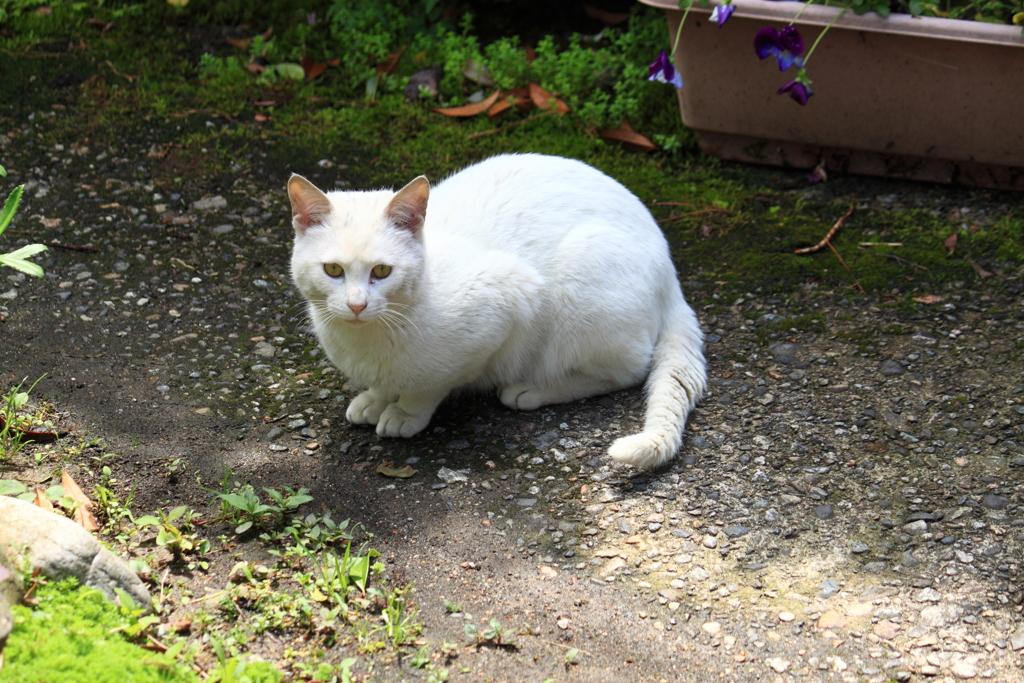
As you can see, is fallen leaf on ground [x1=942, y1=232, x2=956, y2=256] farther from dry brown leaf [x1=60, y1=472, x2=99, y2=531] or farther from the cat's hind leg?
dry brown leaf [x1=60, y1=472, x2=99, y2=531]

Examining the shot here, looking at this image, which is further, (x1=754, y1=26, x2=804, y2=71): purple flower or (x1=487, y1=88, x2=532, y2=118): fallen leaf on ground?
(x1=487, y1=88, x2=532, y2=118): fallen leaf on ground

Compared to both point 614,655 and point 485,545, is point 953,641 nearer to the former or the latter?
point 614,655

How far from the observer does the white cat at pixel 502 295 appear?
2811 mm

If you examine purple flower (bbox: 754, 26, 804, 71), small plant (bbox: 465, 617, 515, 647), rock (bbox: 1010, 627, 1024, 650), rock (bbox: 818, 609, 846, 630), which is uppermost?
purple flower (bbox: 754, 26, 804, 71)

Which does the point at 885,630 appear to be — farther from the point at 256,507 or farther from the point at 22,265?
the point at 22,265

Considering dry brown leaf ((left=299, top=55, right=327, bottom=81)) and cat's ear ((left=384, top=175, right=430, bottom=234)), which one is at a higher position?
cat's ear ((left=384, top=175, right=430, bottom=234))

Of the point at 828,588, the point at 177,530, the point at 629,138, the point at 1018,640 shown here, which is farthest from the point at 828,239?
the point at 177,530

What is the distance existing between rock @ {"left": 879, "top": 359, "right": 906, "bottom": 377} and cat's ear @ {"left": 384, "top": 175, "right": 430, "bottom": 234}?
2.04 meters

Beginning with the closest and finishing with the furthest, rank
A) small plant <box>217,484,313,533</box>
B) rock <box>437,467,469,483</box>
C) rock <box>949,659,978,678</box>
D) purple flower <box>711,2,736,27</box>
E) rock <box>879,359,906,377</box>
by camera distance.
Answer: rock <box>949,659,978,678</box>, small plant <box>217,484,313,533</box>, rock <box>437,467,469,483</box>, rock <box>879,359,906,377</box>, purple flower <box>711,2,736,27</box>

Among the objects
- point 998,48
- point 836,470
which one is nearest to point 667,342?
point 836,470

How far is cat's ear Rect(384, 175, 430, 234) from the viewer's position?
Answer: 109 inches

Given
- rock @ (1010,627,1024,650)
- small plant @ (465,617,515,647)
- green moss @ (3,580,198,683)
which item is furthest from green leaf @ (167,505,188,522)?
rock @ (1010,627,1024,650)

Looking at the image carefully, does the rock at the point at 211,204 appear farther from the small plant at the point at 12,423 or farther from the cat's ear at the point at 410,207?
the cat's ear at the point at 410,207

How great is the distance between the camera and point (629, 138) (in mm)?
5070
